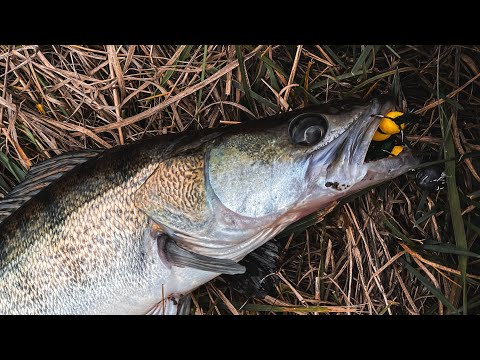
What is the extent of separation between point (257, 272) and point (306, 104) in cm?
102

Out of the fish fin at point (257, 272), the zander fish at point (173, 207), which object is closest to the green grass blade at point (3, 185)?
the zander fish at point (173, 207)

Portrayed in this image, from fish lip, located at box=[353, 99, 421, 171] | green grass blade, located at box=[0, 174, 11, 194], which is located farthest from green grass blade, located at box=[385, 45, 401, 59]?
green grass blade, located at box=[0, 174, 11, 194]

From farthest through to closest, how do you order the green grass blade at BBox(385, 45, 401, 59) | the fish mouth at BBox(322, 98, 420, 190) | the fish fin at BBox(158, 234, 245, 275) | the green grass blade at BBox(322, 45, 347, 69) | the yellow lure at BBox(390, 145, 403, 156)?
the green grass blade at BBox(322, 45, 347, 69), the green grass blade at BBox(385, 45, 401, 59), the yellow lure at BBox(390, 145, 403, 156), the fish fin at BBox(158, 234, 245, 275), the fish mouth at BBox(322, 98, 420, 190)

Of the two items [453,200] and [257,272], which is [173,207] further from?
[453,200]

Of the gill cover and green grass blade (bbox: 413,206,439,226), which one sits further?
green grass blade (bbox: 413,206,439,226)

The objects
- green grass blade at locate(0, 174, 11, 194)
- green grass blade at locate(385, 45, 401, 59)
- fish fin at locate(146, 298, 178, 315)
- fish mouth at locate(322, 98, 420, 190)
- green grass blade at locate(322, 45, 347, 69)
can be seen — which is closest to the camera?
fish mouth at locate(322, 98, 420, 190)

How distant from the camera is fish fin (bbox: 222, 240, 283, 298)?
3.07 meters

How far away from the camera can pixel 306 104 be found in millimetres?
3174

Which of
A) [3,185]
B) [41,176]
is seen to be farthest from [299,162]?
[3,185]

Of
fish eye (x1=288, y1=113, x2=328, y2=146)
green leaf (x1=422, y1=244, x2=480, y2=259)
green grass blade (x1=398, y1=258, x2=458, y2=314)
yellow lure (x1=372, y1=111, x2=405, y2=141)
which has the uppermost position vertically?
fish eye (x1=288, y1=113, x2=328, y2=146)

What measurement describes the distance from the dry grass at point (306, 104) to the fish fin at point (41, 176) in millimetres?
370

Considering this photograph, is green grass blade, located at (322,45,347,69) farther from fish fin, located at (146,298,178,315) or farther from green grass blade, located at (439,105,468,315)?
fish fin, located at (146,298,178,315)

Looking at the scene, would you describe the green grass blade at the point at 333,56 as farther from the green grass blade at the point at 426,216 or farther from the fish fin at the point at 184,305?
the fish fin at the point at 184,305

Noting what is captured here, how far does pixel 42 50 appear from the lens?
3482 mm
